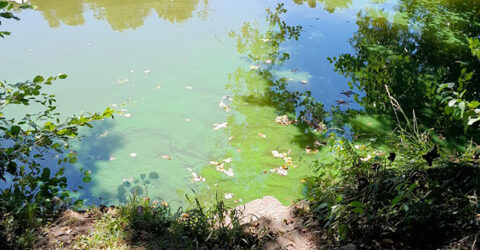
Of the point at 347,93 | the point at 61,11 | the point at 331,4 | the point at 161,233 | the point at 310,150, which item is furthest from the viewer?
the point at 331,4

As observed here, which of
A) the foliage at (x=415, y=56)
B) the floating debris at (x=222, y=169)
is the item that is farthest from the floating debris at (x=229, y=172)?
the foliage at (x=415, y=56)

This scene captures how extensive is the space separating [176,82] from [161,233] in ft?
12.2

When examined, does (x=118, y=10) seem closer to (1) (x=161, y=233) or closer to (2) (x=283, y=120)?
(2) (x=283, y=120)

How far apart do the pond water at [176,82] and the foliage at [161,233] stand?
2.74ft

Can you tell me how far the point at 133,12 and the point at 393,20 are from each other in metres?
7.13

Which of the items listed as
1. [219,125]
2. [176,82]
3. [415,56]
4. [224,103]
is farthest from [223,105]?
[415,56]

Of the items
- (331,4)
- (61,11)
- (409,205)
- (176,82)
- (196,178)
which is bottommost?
(196,178)

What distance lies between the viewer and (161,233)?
2807mm

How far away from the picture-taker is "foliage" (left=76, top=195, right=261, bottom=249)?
8.52 feet

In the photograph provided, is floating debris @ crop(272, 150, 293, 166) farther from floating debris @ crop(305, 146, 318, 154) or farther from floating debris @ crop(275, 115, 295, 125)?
floating debris @ crop(275, 115, 295, 125)

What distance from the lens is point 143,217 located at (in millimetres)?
2867

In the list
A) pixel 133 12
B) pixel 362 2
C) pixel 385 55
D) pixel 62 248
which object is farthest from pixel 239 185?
pixel 362 2

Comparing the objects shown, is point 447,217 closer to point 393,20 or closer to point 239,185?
point 239,185

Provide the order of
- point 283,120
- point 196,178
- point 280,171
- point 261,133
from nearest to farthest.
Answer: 1. point 196,178
2. point 280,171
3. point 261,133
4. point 283,120
